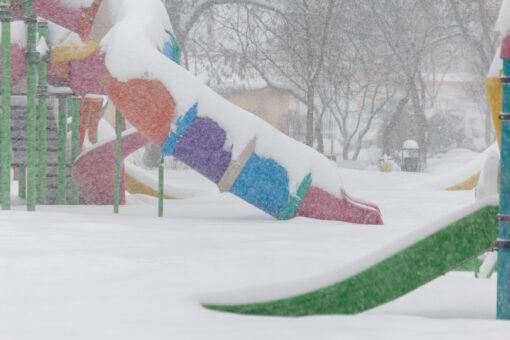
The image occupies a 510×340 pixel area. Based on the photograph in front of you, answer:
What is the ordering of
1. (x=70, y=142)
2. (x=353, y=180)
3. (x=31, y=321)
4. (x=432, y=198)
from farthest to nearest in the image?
(x=353, y=180) → (x=432, y=198) → (x=70, y=142) → (x=31, y=321)

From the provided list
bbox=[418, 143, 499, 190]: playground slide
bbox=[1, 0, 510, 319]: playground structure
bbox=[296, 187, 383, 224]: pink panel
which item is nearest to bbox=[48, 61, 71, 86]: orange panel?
bbox=[1, 0, 510, 319]: playground structure

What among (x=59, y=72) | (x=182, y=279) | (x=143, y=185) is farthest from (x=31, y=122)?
(x=143, y=185)

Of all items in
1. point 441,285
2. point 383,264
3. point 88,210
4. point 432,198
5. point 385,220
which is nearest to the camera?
point 383,264

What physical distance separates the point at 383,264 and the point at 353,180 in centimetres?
1276

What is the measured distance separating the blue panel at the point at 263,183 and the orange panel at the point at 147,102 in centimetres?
70

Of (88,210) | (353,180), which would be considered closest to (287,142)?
(88,210)

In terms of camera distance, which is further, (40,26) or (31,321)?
(40,26)

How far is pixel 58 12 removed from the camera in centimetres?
670

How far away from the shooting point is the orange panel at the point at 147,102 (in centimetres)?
596

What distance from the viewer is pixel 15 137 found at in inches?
319

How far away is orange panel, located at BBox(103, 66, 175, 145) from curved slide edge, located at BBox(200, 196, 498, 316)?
341cm

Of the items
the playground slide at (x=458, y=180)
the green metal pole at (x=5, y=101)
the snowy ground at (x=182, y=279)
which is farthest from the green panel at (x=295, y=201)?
the playground slide at (x=458, y=180)

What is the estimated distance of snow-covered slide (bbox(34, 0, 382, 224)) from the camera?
597 cm

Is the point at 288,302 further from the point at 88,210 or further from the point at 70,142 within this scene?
the point at 70,142
